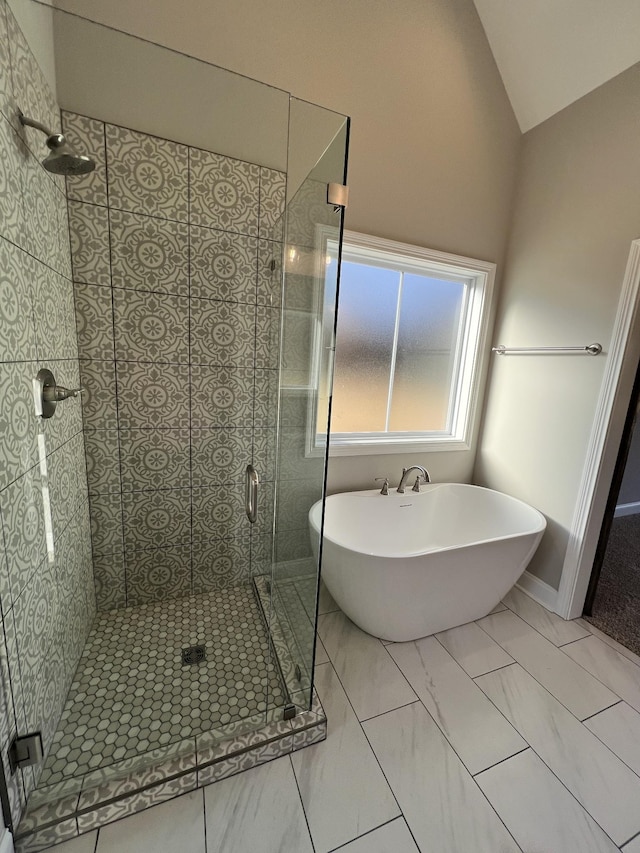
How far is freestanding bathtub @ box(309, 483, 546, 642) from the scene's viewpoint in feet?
5.18

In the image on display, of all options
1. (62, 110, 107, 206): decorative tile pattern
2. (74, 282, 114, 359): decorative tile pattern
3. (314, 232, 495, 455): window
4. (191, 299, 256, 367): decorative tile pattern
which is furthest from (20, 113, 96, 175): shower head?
(314, 232, 495, 455): window

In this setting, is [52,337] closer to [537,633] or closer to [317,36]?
[317,36]

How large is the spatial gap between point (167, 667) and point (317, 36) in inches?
116

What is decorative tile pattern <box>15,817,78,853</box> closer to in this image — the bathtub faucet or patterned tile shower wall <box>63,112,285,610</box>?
patterned tile shower wall <box>63,112,285,610</box>

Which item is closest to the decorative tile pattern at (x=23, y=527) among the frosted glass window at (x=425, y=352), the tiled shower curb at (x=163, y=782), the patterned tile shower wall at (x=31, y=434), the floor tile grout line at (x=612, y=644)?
the patterned tile shower wall at (x=31, y=434)

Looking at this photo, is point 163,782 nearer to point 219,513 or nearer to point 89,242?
point 219,513

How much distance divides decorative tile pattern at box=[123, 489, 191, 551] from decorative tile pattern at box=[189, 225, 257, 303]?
3.38 ft

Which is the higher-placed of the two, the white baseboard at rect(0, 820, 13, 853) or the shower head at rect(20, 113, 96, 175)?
the shower head at rect(20, 113, 96, 175)

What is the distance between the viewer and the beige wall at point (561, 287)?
1787 mm

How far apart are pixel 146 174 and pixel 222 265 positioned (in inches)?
18.0

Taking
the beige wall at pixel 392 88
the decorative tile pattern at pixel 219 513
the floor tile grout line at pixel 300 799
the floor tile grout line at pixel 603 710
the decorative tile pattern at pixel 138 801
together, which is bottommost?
the floor tile grout line at pixel 603 710

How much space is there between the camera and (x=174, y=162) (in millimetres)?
1584

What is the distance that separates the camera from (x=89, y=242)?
4.98 ft

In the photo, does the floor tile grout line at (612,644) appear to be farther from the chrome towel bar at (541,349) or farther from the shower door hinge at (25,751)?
the shower door hinge at (25,751)
